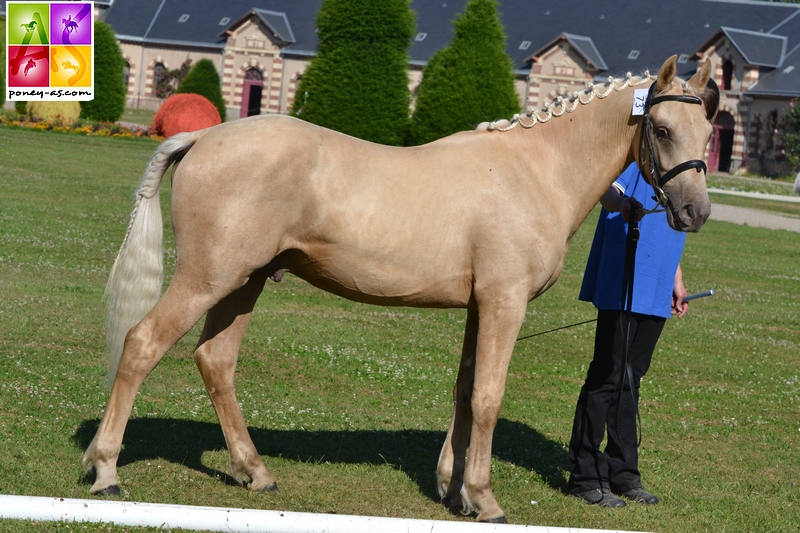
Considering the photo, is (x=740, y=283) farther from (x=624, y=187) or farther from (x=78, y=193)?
(x=78, y=193)

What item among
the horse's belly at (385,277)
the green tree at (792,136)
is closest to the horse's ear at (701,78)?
the horse's belly at (385,277)

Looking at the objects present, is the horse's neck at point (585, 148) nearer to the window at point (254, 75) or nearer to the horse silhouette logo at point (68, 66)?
the horse silhouette logo at point (68, 66)

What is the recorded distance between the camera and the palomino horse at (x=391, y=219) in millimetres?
4855

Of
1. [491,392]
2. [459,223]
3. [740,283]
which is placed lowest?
[740,283]

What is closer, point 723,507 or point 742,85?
point 723,507

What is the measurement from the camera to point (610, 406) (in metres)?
5.96

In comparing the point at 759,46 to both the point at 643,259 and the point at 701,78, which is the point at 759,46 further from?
the point at 701,78

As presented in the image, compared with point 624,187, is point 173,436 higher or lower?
lower

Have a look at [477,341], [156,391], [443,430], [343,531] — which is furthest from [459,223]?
[156,391]

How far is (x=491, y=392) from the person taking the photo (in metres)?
5.09

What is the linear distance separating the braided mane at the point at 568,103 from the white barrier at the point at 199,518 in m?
2.37

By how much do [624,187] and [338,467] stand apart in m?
2.62

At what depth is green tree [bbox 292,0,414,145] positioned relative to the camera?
28.7m

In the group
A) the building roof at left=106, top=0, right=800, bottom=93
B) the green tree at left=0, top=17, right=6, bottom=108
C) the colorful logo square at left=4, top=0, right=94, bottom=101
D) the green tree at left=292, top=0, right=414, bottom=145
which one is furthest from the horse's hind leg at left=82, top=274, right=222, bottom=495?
the building roof at left=106, top=0, right=800, bottom=93
